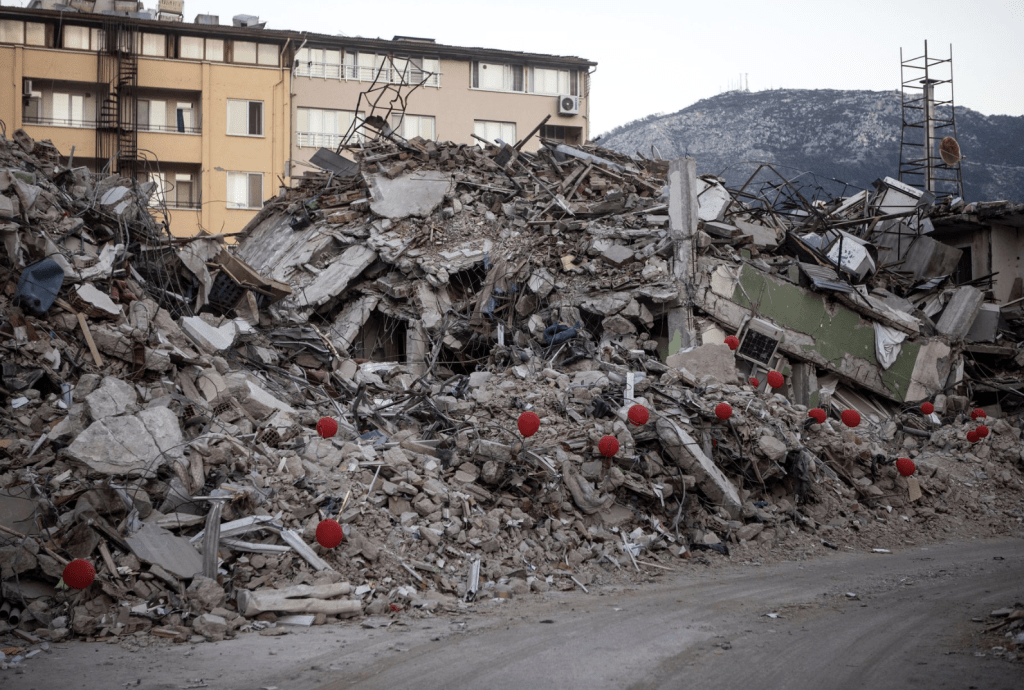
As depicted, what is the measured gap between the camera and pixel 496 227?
1595 centimetres

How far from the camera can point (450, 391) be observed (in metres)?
11.6

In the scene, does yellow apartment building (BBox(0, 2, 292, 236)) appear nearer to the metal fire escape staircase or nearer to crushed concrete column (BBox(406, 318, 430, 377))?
Answer: the metal fire escape staircase

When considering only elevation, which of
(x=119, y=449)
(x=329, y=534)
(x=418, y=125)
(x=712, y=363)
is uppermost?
(x=418, y=125)

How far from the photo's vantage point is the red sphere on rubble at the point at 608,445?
9.18m

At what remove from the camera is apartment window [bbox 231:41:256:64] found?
3186cm

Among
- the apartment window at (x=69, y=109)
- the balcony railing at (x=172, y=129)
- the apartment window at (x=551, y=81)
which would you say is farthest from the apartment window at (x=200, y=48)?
the apartment window at (x=551, y=81)

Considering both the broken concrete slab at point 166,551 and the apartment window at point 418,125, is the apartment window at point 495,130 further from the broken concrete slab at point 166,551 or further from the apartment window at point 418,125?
the broken concrete slab at point 166,551

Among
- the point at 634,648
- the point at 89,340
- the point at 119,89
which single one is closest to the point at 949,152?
the point at 634,648

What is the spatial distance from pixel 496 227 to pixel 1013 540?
9.74 meters

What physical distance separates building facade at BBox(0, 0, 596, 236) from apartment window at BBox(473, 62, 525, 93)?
6.03 ft

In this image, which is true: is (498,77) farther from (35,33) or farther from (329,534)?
(329,534)

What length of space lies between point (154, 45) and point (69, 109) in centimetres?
389

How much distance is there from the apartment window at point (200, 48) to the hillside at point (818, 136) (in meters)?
35.8

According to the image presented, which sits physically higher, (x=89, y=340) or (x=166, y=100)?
(x=166, y=100)
